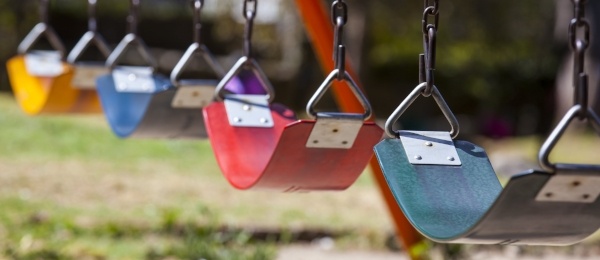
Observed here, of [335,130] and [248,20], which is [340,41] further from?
[248,20]

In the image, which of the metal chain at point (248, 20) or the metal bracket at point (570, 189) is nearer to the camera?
the metal bracket at point (570, 189)

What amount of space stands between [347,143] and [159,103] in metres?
1.00

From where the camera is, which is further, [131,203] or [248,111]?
[131,203]

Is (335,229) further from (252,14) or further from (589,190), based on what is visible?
(589,190)

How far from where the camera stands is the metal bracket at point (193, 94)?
11.2 feet

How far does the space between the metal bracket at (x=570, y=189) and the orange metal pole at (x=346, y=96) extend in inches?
75.0

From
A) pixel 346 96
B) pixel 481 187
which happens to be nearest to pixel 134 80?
pixel 346 96

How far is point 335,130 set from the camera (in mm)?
2537

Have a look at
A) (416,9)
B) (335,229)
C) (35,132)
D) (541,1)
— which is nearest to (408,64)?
(416,9)

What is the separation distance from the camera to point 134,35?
370 cm

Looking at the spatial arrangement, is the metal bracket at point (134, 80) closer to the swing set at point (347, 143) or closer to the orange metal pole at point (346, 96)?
the swing set at point (347, 143)

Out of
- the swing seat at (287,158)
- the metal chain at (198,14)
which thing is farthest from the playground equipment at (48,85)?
the swing seat at (287,158)

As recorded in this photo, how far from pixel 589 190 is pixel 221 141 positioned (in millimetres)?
1313

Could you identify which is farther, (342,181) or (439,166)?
(342,181)
